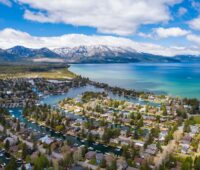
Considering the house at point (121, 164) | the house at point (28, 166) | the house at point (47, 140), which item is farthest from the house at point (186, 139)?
the house at point (28, 166)

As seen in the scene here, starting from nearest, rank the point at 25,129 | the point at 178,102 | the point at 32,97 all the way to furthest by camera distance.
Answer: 1. the point at 25,129
2. the point at 178,102
3. the point at 32,97

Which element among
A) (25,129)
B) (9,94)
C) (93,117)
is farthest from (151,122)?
(9,94)

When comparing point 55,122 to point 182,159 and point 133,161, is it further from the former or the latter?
point 182,159

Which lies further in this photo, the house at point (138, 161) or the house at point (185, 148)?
the house at point (185, 148)

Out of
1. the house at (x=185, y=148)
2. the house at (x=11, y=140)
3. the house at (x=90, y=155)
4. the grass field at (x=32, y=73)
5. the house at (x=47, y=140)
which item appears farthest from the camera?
the grass field at (x=32, y=73)

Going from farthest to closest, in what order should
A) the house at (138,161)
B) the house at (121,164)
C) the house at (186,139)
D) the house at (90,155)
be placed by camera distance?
1. the house at (186,139)
2. the house at (90,155)
3. the house at (138,161)
4. the house at (121,164)

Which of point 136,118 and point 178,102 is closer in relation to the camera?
point 136,118

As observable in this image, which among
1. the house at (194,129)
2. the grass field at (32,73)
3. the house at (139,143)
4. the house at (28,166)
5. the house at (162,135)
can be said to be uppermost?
the grass field at (32,73)

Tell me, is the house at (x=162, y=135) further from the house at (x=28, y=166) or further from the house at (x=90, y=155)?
the house at (x=28, y=166)

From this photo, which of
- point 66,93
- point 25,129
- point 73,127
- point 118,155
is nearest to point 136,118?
point 73,127

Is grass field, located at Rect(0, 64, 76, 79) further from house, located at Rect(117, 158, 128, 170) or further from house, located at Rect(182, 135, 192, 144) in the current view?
house, located at Rect(117, 158, 128, 170)

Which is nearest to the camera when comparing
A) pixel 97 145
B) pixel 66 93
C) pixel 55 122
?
pixel 97 145
